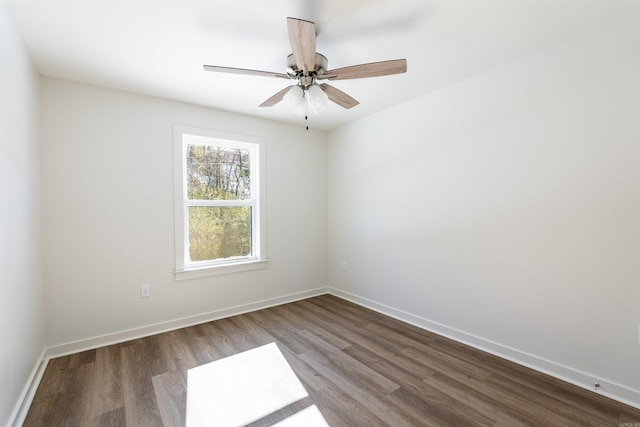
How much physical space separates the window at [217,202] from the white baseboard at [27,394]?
3.79ft

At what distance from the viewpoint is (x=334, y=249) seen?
13.4ft

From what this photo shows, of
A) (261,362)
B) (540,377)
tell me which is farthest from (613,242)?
(261,362)

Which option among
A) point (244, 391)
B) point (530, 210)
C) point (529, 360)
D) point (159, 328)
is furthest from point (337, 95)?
point (159, 328)

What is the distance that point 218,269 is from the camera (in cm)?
322

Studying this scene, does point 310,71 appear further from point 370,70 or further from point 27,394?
point 27,394

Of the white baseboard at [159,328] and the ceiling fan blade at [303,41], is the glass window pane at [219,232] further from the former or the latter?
the ceiling fan blade at [303,41]

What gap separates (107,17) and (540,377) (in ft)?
12.2

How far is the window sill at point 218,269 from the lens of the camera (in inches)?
119

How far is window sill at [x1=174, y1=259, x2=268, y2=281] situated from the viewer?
3.01m

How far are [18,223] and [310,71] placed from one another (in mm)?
2058

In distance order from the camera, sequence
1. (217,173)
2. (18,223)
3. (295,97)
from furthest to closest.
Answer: (217,173)
(295,97)
(18,223)

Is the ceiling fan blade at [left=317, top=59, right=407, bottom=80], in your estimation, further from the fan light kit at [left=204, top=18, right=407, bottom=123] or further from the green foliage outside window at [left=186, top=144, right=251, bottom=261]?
the green foliage outside window at [left=186, top=144, right=251, bottom=261]

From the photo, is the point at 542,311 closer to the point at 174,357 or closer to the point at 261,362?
the point at 261,362

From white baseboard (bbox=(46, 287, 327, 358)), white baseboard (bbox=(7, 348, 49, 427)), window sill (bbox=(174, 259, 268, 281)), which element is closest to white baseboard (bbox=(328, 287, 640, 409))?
white baseboard (bbox=(46, 287, 327, 358))
